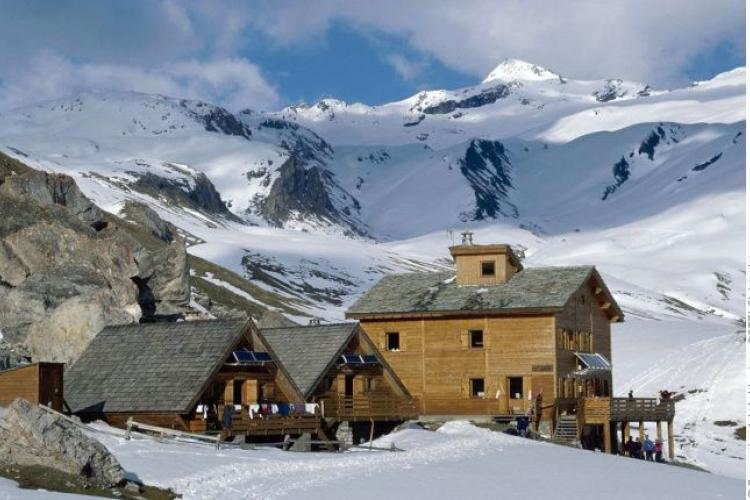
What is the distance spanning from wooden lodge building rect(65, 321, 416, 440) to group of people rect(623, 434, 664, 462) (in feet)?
38.2

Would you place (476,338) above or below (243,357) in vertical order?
above

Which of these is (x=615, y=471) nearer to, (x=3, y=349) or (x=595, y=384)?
(x=595, y=384)

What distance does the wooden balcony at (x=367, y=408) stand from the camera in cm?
6184

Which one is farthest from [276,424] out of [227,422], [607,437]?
[607,437]

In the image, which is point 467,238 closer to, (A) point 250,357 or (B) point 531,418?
(B) point 531,418

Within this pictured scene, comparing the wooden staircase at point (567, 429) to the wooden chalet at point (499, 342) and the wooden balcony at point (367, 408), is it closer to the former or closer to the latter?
the wooden chalet at point (499, 342)

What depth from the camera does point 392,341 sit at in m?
75.4

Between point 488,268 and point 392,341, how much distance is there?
612 centimetres

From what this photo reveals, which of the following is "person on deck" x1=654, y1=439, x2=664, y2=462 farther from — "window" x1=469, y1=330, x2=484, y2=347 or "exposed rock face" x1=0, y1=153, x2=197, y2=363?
"exposed rock face" x1=0, y1=153, x2=197, y2=363

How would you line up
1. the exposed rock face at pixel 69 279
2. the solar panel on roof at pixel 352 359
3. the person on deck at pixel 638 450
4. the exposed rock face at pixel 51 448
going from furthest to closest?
1. the exposed rock face at pixel 69 279
2. the person on deck at pixel 638 450
3. the solar panel on roof at pixel 352 359
4. the exposed rock face at pixel 51 448

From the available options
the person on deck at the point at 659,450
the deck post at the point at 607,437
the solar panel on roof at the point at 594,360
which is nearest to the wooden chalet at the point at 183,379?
the deck post at the point at 607,437

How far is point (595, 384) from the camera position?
78312mm

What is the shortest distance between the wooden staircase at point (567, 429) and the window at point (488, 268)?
9.27 meters

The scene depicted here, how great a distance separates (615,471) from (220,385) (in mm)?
15281
